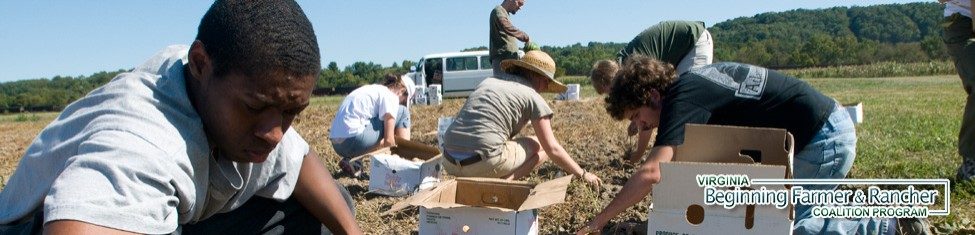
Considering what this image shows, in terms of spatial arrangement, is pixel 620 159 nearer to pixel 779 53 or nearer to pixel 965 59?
pixel 965 59

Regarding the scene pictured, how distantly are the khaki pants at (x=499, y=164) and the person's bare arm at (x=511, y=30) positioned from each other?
2.46 m

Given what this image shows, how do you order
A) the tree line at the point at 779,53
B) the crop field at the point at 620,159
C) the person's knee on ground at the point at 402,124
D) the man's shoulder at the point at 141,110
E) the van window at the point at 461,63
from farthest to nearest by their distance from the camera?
the tree line at the point at 779,53 → the van window at the point at 461,63 → the person's knee on ground at the point at 402,124 → the crop field at the point at 620,159 → the man's shoulder at the point at 141,110

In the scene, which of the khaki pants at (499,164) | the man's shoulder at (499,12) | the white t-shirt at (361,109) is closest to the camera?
the khaki pants at (499,164)

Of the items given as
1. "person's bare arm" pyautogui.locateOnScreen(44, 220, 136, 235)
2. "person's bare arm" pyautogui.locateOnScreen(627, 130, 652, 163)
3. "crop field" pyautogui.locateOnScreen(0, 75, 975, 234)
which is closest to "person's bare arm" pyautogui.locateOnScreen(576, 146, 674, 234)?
"crop field" pyautogui.locateOnScreen(0, 75, 975, 234)

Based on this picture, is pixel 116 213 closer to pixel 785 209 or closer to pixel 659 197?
pixel 659 197

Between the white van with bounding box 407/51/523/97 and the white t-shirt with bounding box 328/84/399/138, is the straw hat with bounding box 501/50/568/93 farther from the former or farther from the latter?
the white van with bounding box 407/51/523/97

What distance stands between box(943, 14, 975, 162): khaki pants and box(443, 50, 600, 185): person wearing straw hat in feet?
6.55

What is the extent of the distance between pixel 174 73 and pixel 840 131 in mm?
2673

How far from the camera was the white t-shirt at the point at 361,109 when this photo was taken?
5.78 m

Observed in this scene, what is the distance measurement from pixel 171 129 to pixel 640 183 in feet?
5.84

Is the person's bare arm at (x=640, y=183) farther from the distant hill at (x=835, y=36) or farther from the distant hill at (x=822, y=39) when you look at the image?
the distant hill at (x=835, y=36)

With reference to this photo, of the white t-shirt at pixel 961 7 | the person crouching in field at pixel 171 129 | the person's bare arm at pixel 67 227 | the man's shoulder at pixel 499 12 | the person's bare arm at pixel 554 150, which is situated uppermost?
the person crouching in field at pixel 171 129

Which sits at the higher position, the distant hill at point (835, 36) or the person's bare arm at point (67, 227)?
the person's bare arm at point (67, 227)

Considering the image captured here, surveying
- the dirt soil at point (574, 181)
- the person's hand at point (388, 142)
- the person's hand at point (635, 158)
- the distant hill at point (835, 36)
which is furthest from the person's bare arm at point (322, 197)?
the distant hill at point (835, 36)
